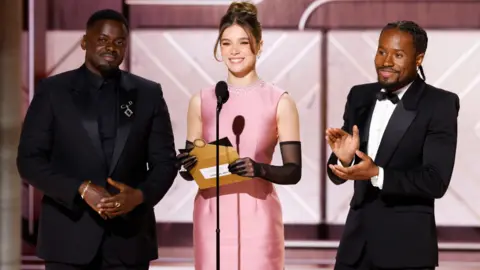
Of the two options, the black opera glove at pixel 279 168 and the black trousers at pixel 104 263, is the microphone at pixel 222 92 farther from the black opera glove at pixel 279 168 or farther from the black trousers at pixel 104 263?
the black trousers at pixel 104 263

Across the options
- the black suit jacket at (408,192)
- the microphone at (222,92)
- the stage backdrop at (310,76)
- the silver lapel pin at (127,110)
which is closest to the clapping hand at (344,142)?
the black suit jacket at (408,192)

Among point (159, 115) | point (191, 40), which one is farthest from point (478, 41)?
point (159, 115)

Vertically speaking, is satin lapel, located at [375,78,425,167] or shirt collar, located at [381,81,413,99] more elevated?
shirt collar, located at [381,81,413,99]

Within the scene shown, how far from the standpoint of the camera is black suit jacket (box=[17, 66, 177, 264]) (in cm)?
294

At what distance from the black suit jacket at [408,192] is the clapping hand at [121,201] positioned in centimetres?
75

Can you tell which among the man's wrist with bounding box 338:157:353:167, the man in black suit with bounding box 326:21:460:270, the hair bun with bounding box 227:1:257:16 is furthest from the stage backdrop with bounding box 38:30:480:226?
the man's wrist with bounding box 338:157:353:167

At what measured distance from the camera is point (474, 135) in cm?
451

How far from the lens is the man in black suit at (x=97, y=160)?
2.92 metres

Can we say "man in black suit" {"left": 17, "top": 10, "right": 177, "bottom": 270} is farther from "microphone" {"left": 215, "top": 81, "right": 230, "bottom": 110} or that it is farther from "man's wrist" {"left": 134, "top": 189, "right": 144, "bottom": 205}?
"microphone" {"left": 215, "top": 81, "right": 230, "bottom": 110}

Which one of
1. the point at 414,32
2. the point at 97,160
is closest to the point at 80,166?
the point at 97,160

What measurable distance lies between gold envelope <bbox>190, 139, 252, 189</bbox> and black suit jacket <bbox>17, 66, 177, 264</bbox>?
0.38ft

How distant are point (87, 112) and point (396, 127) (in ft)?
3.61

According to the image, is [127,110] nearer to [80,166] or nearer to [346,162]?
[80,166]

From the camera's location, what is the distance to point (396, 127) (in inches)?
113
